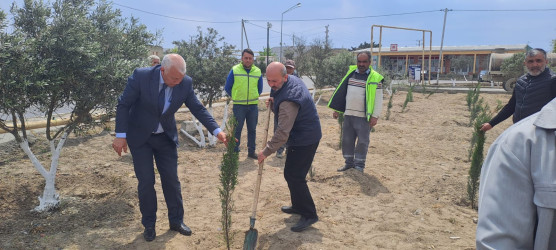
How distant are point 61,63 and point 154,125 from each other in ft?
3.82

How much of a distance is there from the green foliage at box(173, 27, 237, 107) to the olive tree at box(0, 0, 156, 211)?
2812mm

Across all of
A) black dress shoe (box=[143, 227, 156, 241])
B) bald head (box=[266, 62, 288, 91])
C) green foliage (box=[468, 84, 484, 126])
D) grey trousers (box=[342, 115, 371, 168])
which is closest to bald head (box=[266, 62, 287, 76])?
bald head (box=[266, 62, 288, 91])

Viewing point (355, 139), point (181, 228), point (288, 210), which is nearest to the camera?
point (181, 228)

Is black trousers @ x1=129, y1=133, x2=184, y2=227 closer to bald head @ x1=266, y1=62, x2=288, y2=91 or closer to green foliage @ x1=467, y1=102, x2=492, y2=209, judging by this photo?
bald head @ x1=266, y1=62, x2=288, y2=91

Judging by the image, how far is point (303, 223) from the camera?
12.6 feet

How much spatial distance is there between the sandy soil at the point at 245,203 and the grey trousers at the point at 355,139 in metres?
0.23

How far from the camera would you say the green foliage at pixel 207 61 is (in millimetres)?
7305

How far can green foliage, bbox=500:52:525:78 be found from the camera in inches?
792

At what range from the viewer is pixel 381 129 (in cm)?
960

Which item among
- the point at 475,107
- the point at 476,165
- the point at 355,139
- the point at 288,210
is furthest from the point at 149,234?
the point at 475,107

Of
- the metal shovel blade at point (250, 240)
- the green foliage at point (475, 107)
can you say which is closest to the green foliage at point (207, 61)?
the metal shovel blade at point (250, 240)

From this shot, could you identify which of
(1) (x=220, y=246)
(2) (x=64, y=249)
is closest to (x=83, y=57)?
(2) (x=64, y=249)

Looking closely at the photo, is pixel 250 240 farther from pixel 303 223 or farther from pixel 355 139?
pixel 355 139

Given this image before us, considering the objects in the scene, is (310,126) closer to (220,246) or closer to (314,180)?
(220,246)
